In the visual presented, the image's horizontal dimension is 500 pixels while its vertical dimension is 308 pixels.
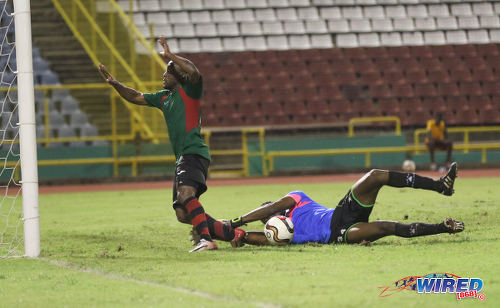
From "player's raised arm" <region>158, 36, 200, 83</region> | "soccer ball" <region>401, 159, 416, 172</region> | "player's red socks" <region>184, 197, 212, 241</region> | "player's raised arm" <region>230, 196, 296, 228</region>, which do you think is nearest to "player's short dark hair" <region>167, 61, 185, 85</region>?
"player's raised arm" <region>158, 36, 200, 83</region>

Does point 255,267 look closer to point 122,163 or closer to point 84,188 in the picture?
point 84,188

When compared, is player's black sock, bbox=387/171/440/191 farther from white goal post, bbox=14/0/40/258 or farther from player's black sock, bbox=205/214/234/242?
white goal post, bbox=14/0/40/258

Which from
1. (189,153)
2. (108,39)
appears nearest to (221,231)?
(189,153)

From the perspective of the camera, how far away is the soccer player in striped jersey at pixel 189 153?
7668mm

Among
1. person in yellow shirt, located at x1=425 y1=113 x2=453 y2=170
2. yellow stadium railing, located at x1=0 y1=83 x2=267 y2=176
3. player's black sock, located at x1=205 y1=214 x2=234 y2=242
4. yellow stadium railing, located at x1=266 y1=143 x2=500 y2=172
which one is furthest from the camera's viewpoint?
yellow stadium railing, located at x1=266 y1=143 x2=500 y2=172

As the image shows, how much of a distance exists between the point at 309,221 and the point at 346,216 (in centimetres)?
47

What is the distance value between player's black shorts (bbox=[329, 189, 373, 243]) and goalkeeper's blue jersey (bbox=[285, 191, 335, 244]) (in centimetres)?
8

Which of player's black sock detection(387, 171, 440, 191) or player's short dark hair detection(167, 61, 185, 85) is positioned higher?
player's short dark hair detection(167, 61, 185, 85)

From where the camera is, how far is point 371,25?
2812cm

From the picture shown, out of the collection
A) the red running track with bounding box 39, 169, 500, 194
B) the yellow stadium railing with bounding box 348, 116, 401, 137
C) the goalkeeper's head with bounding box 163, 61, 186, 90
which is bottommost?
the red running track with bounding box 39, 169, 500, 194

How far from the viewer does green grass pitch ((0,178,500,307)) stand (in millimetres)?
4969

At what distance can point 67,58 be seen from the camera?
2434 centimetres

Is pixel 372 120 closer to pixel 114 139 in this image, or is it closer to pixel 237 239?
pixel 114 139

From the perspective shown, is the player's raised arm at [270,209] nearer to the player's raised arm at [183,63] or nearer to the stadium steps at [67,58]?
the player's raised arm at [183,63]
